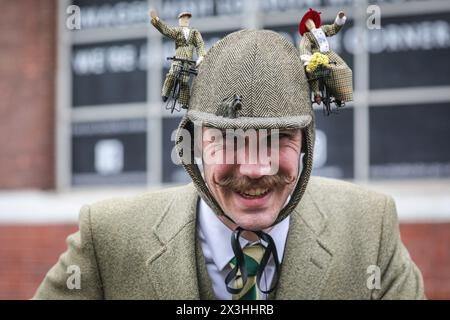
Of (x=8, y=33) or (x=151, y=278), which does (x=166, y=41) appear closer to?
(x=8, y=33)

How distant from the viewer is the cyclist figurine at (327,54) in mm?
2263

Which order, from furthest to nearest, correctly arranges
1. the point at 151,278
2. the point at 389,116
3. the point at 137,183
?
the point at 137,183 < the point at 389,116 < the point at 151,278

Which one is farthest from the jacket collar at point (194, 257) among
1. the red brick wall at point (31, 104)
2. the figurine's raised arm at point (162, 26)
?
the red brick wall at point (31, 104)

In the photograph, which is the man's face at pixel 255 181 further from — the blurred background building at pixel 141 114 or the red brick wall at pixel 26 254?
the red brick wall at pixel 26 254

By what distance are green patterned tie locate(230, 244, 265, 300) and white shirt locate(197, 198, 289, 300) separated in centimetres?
2

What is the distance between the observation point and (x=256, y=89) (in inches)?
83.0

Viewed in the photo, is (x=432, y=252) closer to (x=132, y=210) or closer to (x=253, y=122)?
(x=132, y=210)

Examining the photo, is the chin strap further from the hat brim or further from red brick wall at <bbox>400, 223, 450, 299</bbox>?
red brick wall at <bbox>400, 223, 450, 299</bbox>

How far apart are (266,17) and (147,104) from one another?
132 centimetres

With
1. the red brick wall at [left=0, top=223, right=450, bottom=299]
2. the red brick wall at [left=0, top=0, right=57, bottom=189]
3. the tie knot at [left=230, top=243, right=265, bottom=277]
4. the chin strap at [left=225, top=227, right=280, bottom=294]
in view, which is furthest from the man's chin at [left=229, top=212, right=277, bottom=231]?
the red brick wall at [left=0, top=0, right=57, bottom=189]

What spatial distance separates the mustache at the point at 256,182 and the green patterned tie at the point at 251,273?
337mm

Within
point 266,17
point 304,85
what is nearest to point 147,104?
point 266,17
